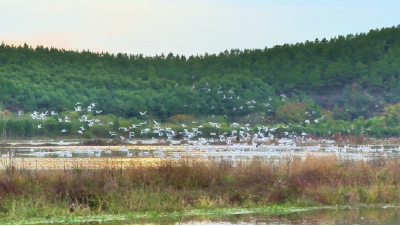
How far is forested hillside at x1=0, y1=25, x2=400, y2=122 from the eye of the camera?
90.9 meters

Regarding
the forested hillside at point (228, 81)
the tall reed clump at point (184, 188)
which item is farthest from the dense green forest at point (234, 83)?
the tall reed clump at point (184, 188)

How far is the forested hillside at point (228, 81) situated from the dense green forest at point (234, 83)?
Result: 0.14 meters

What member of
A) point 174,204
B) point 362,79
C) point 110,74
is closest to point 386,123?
point 362,79

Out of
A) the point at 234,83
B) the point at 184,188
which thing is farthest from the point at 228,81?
the point at 184,188

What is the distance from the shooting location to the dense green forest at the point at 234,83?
90062mm

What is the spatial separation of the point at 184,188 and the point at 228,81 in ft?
268

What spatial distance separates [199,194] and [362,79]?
78.6 m

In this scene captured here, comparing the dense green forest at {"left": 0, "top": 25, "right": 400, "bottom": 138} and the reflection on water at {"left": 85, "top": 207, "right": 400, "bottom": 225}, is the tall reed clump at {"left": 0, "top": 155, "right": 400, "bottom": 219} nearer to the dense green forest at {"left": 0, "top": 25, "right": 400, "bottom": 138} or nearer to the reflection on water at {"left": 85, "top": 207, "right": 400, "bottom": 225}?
the reflection on water at {"left": 85, "top": 207, "right": 400, "bottom": 225}

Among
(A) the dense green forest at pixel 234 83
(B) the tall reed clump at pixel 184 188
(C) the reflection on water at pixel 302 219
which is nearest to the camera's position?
(C) the reflection on water at pixel 302 219

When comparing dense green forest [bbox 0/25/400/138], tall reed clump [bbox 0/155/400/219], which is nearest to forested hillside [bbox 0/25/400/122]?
dense green forest [bbox 0/25/400/138]

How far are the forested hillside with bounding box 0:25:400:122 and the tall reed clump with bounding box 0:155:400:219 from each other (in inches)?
2626

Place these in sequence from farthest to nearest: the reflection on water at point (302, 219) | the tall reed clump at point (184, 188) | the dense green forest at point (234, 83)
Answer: the dense green forest at point (234, 83)
the tall reed clump at point (184, 188)
the reflection on water at point (302, 219)

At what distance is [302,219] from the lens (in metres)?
17.0

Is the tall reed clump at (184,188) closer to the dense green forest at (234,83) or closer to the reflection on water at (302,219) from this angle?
the reflection on water at (302,219)
